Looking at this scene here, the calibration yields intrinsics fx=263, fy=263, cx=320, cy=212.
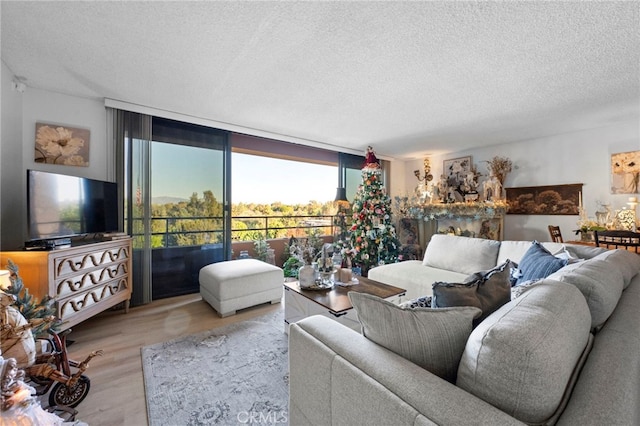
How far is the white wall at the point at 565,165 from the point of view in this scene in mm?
3725

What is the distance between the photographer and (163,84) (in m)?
2.56

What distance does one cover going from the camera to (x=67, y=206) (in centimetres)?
237

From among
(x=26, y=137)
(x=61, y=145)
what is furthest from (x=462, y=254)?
(x=26, y=137)

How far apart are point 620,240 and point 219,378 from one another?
4063 millimetres

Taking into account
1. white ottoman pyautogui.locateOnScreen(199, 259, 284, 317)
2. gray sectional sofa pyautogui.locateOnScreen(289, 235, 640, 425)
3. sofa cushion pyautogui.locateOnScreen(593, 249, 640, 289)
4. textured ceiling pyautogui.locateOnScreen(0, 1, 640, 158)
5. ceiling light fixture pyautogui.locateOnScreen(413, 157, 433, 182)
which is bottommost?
white ottoman pyautogui.locateOnScreen(199, 259, 284, 317)

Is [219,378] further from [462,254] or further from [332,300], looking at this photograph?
[462,254]

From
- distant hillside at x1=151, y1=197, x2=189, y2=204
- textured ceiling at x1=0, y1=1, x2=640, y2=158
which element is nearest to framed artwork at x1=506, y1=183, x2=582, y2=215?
textured ceiling at x1=0, y1=1, x2=640, y2=158

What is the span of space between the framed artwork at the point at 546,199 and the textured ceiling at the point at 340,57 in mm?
1185

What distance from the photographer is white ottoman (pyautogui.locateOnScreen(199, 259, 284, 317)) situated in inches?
110

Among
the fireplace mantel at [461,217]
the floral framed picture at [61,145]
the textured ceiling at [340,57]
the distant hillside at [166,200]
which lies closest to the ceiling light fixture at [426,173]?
the fireplace mantel at [461,217]

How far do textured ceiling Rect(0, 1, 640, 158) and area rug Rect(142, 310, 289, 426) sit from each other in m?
2.37

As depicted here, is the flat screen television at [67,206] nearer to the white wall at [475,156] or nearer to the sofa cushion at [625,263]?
the white wall at [475,156]

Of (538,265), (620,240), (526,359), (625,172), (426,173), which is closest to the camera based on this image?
(526,359)

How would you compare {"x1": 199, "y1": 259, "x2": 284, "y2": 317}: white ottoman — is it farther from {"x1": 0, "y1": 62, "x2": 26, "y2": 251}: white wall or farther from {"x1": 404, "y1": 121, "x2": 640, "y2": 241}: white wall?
{"x1": 404, "y1": 121, "x2": 640, "y2": 241}: white wall
